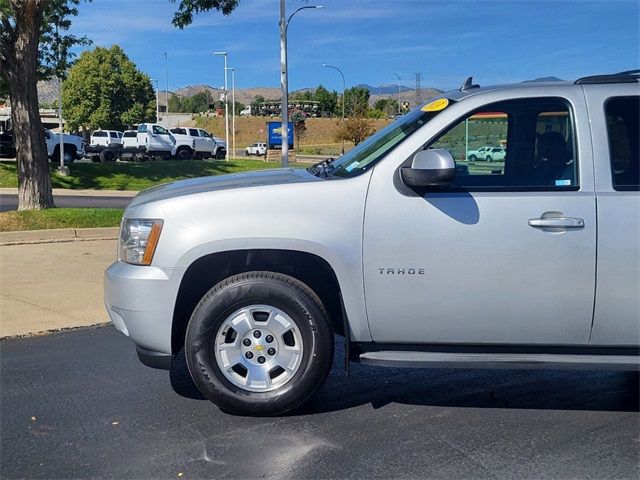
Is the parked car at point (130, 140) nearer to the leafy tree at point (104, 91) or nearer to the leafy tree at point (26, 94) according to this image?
the leafy tree at point (104, 91)

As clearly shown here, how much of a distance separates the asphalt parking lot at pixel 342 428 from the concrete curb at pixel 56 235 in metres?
6.20

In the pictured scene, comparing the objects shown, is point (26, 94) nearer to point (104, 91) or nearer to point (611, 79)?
point (611, 79)

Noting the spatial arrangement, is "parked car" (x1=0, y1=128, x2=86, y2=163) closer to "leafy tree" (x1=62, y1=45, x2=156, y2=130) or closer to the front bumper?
the front bumper

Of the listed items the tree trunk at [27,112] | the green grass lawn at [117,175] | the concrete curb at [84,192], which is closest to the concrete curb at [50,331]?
the tree trunk at [27,112]

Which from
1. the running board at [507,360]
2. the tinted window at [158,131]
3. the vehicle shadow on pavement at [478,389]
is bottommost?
the vehicle shadow on pavement at [478,389]

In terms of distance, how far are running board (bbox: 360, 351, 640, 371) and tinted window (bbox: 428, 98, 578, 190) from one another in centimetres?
98

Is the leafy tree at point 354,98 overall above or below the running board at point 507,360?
→ above

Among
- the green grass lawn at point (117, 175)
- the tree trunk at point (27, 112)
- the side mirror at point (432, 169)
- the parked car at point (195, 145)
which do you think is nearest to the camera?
the side mirror at point (432, 169)

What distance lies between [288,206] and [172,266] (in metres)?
0.76

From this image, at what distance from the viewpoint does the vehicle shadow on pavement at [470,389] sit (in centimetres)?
451

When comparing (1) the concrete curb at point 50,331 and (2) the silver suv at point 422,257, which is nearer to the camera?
(2) the silver suv at point 422,257

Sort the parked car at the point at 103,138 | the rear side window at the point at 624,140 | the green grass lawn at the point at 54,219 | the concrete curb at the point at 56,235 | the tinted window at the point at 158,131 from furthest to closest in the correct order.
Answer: the parked car at the point at 103,138 < the tinted window at the point at 158,131 < the green grass lawn at the point at 54,219 < the concrete curb at the point at 56,235 < the rear side window at the point at 624,140

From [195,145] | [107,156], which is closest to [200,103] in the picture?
[195,145]

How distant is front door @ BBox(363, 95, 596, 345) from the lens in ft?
12.8
